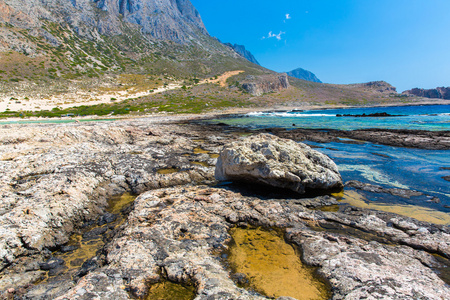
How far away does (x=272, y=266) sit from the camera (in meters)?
5.11

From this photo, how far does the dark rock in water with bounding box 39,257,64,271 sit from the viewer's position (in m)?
5.23

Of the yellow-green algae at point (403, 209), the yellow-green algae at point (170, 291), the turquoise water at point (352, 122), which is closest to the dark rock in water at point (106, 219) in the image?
the yellow-green algae at point (170, 291)

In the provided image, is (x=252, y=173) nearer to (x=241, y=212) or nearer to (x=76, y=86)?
(x=241, y=212)

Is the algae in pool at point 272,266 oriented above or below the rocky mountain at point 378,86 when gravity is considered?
below

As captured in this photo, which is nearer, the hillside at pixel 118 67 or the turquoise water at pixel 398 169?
the turquoise water at pixel 398 169

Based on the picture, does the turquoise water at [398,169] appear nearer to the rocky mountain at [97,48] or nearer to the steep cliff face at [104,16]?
the rocky mountain at [97,48]

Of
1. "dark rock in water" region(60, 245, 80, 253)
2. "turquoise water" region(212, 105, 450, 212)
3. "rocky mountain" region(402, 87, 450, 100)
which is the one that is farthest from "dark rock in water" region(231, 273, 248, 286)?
"rocky mountain" region(402, 87, 450, 100)

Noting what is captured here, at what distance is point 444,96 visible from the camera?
15212 cm

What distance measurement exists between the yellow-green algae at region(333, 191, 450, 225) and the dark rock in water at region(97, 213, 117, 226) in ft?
29.3

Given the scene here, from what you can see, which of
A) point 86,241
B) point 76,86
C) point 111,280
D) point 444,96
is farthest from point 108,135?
point 444,96

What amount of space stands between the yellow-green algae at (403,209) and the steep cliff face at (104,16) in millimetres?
117815

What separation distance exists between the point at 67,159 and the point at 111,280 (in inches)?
367

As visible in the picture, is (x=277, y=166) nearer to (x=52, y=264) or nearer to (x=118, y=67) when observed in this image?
(x=52, y=264)

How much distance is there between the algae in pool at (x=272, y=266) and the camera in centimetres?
438
